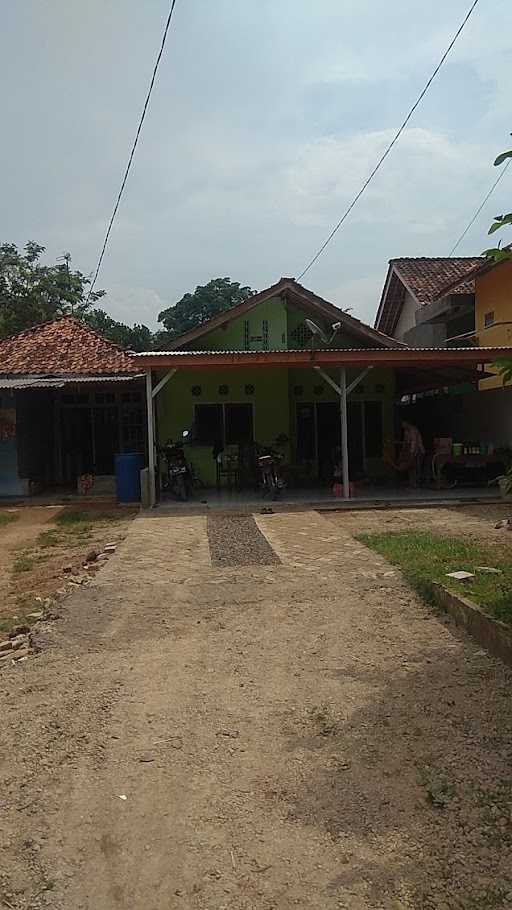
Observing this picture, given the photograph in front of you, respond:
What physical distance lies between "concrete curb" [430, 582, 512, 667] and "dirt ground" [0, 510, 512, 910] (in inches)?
3.9

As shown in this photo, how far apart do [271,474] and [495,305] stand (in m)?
→ 6.32

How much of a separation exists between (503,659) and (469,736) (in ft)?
3.80

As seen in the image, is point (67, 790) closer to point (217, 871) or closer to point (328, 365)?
point (217, 871)

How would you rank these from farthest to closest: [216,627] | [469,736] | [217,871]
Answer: [216,627] → [469,736] → [217,871]

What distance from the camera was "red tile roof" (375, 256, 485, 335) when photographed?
70.1 ft

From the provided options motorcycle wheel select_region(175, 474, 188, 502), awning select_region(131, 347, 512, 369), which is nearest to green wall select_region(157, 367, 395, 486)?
motorcycle wheel select_region(175, 474, 188, 502)

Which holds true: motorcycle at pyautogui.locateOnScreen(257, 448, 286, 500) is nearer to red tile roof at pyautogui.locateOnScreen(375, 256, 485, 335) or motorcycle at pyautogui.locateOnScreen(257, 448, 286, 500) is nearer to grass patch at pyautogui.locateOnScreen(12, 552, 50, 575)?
grass patch at pyautogui.locateOnScreen(12, 552, 50, 575)

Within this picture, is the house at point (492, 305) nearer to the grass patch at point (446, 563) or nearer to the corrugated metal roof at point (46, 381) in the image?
the grass patch at point (446, 563)

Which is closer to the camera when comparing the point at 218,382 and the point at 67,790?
the point at 67,790

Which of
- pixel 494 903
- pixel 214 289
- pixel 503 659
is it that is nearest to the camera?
pixel 494 903

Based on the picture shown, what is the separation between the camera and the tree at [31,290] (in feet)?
95.3

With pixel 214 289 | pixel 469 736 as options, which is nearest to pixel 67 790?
pixel 469 736

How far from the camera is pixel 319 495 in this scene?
13945 mm

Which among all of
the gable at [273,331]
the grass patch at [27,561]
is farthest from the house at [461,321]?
the grass patch at [27,561]
